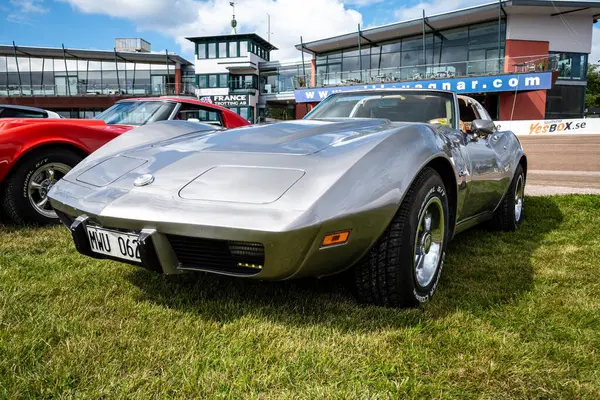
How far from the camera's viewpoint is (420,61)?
91.9 feet

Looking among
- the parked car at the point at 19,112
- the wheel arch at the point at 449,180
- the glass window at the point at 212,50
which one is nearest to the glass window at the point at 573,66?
the parked car at the point at 19,112

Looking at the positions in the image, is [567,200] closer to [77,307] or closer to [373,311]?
[373,311]

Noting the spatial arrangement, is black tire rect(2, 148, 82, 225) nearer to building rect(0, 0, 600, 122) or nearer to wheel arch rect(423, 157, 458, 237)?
wheel arch rect(423, 157, 458, 237)

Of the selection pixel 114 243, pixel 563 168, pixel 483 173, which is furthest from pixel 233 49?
pixel 114 243

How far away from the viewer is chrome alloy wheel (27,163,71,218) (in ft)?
12.3

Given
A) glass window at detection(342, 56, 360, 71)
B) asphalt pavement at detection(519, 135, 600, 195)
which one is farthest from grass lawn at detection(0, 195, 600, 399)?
glass window at detection(342, 56, 360, 71)

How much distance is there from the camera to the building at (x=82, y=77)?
39.8 meters

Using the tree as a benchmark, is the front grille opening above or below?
below

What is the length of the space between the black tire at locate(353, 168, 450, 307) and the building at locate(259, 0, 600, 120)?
2247cm

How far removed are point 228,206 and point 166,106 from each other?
3.87 m

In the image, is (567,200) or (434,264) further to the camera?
(567,200)

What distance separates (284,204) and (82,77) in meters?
45.4

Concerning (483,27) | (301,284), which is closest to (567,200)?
(301,284)

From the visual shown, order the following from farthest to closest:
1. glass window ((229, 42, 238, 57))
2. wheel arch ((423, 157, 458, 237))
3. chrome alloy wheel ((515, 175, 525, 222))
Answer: glass window ((229, 42, 238, 57)) < chrome alloy wheel ((515, 175, 525, 222)) < wheel arch ((423, 157, 458, 237))
